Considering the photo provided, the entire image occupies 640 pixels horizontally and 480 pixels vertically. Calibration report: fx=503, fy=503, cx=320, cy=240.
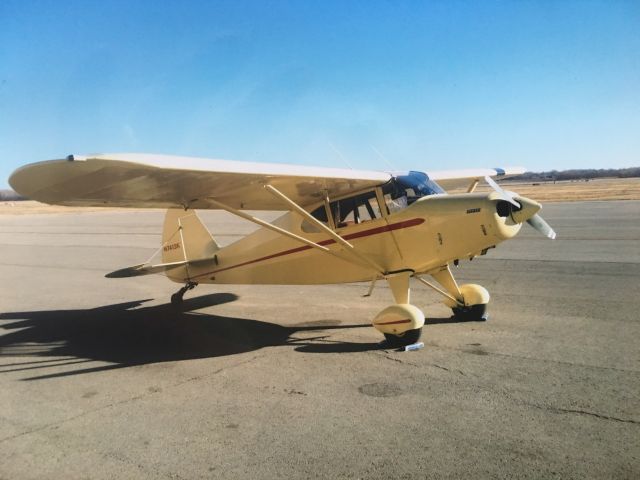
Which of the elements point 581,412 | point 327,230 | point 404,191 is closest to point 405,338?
point 327,230

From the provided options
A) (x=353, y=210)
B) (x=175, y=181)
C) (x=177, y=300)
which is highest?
(x=175, y=181)

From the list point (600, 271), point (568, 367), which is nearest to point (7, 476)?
point (568, 367)

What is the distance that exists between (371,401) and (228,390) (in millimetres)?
1466

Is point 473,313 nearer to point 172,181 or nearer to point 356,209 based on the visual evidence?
point 356,209

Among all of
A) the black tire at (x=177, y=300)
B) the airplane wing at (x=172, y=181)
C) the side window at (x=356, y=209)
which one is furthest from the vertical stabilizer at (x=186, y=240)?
the side window at (x=356, y=209)

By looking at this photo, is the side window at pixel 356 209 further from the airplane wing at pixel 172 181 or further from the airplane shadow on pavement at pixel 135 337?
the airplane shadow on pavement at pixel 135 337

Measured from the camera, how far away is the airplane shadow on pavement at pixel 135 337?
6395 mm

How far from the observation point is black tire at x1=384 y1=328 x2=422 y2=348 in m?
6.19

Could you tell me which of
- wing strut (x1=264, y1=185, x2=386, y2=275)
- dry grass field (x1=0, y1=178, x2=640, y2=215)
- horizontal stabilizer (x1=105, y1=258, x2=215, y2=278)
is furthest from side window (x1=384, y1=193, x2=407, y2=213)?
dry grass field (x1=0, y1=178, x2=640, y2=215)

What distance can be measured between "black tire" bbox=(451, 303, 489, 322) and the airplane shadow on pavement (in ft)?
0.56

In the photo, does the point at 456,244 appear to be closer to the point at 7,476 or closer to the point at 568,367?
the point at 568,367

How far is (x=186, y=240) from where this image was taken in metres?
9.66

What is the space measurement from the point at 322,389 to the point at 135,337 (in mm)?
3800

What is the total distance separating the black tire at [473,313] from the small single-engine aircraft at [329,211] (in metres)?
0.02
